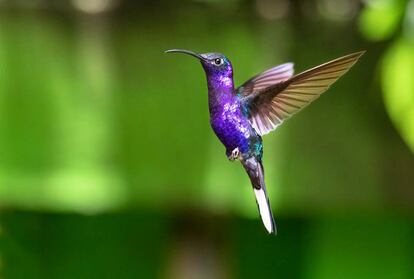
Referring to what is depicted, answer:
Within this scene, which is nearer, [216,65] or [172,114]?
[216,65]

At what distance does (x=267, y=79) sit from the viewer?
276mm

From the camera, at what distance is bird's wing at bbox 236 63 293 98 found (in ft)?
0.87

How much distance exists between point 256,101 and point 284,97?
0.01 m

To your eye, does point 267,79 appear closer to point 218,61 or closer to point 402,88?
point 218,61

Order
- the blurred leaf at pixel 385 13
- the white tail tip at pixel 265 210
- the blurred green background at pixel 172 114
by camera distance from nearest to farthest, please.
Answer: the white tail tip at pixel 265 210 < the blurred leaf at pixel 385 13 < the blurred green background at pixel 172 114

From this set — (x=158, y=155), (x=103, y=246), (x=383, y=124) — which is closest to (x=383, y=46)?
(x=383, y=124)

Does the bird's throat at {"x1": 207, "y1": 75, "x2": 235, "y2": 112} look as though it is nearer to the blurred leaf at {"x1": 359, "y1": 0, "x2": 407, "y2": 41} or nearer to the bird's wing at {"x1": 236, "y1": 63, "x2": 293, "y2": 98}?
the bird's wing at {"x1": 236, "y1": 63, "x2": 293, "y2": 98}

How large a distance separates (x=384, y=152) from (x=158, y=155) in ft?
1.21

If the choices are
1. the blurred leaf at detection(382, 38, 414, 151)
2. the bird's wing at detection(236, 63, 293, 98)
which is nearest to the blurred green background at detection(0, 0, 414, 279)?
the blurred leaf at detection(382, 38, 414, 151)

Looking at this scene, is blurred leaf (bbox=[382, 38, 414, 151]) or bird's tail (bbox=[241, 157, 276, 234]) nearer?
bird's tail (bbox=[241, 157, 276, 234])

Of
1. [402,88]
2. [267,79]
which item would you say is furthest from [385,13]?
[267,79]

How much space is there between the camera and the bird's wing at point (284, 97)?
0.80ft

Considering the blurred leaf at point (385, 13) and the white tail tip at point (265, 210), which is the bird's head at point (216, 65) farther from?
the blurred leaf at point (385, 13)

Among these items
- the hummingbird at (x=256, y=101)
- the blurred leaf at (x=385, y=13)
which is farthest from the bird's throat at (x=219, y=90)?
the blurred leaf at (x=385, y=13)
